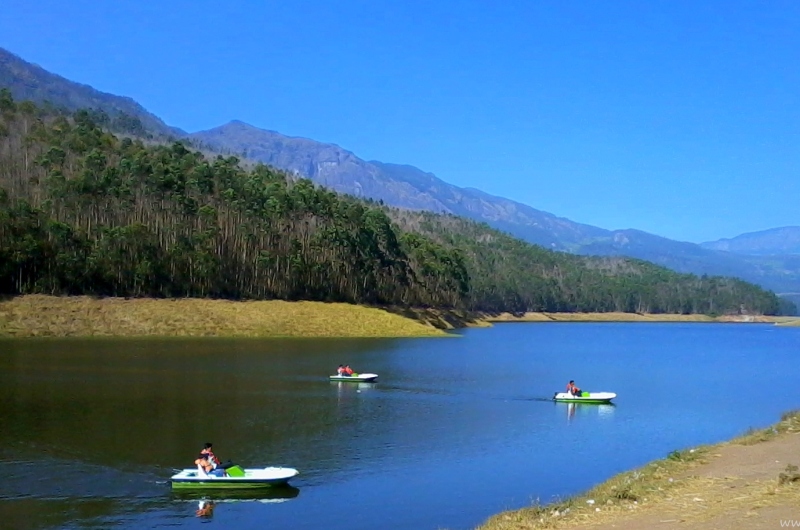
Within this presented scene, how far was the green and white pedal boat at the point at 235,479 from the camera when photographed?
25094mm

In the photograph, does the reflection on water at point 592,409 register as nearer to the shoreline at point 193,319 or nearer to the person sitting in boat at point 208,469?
the person sitting in boat at point 208,469

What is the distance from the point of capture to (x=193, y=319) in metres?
90.0

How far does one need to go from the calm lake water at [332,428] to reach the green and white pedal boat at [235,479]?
1.83 feet

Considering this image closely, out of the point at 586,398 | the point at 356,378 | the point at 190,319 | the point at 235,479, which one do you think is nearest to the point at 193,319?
the point at 190,319

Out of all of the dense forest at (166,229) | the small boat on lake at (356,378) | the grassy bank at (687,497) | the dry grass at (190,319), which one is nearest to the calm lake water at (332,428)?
the small boat on lake at (356,378)

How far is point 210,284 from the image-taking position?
323ft

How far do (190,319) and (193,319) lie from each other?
346mm

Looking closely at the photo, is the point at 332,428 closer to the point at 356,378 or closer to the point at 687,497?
the point at 356,378

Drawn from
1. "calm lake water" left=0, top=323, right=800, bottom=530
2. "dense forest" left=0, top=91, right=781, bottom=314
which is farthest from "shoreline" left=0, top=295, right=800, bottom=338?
"calm lake water" left=0, top=323, right=800, bottom=530

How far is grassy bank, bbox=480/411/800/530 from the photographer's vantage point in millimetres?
16578

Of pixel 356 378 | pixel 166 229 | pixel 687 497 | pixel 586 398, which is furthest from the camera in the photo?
pixel 166 229

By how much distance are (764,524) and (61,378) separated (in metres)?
44.2

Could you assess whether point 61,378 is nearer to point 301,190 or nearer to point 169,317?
point 169,317

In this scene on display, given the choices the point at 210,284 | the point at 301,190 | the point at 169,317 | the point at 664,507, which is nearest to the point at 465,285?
the point at 301,190
